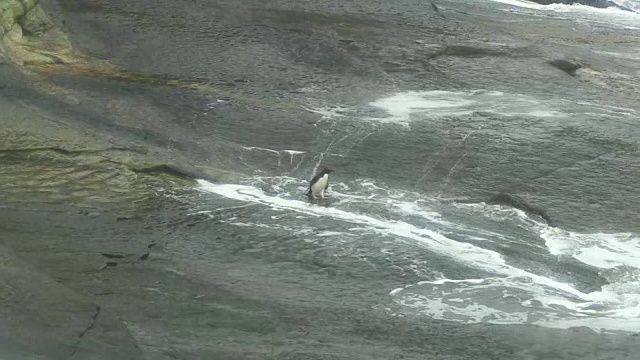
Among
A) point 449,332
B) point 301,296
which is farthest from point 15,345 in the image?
point 449,332

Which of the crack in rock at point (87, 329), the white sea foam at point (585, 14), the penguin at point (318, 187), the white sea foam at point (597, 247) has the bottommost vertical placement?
the white sea foam at point (597, 247)

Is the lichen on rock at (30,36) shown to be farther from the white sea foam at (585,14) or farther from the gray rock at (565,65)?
the white sea foam at (585,14)

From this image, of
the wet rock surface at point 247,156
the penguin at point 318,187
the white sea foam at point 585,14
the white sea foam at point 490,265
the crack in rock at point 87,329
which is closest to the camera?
the crack in rock at point 87,329

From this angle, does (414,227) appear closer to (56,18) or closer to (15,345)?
(15,345)

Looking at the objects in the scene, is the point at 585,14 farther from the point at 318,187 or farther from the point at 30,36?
the point at 318,187

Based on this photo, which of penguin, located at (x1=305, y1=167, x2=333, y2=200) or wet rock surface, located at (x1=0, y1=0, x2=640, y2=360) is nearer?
wet rock surface, located at (x1=0, y1=0, x2=640, y2=360)

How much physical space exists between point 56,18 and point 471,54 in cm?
717

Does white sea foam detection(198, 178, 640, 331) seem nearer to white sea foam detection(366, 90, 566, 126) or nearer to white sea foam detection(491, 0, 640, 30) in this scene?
white sea foam detection(366, 90, 566, 126)

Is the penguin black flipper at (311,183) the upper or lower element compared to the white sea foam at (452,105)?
lower

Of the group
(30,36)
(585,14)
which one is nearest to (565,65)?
(585,14)

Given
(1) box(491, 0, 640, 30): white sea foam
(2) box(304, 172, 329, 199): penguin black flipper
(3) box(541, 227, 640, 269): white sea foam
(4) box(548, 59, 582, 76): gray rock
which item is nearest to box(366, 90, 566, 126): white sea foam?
(4) box(548, 59, 582, 76): gray rock

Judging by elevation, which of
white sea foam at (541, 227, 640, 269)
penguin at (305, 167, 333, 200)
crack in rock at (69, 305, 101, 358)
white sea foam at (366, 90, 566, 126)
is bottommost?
white sea foam at (541, 227, 640, 269)

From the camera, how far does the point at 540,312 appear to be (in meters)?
9.39

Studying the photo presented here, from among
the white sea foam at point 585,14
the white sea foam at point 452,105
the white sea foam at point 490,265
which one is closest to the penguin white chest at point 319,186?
the white sea foam at point 490,265
